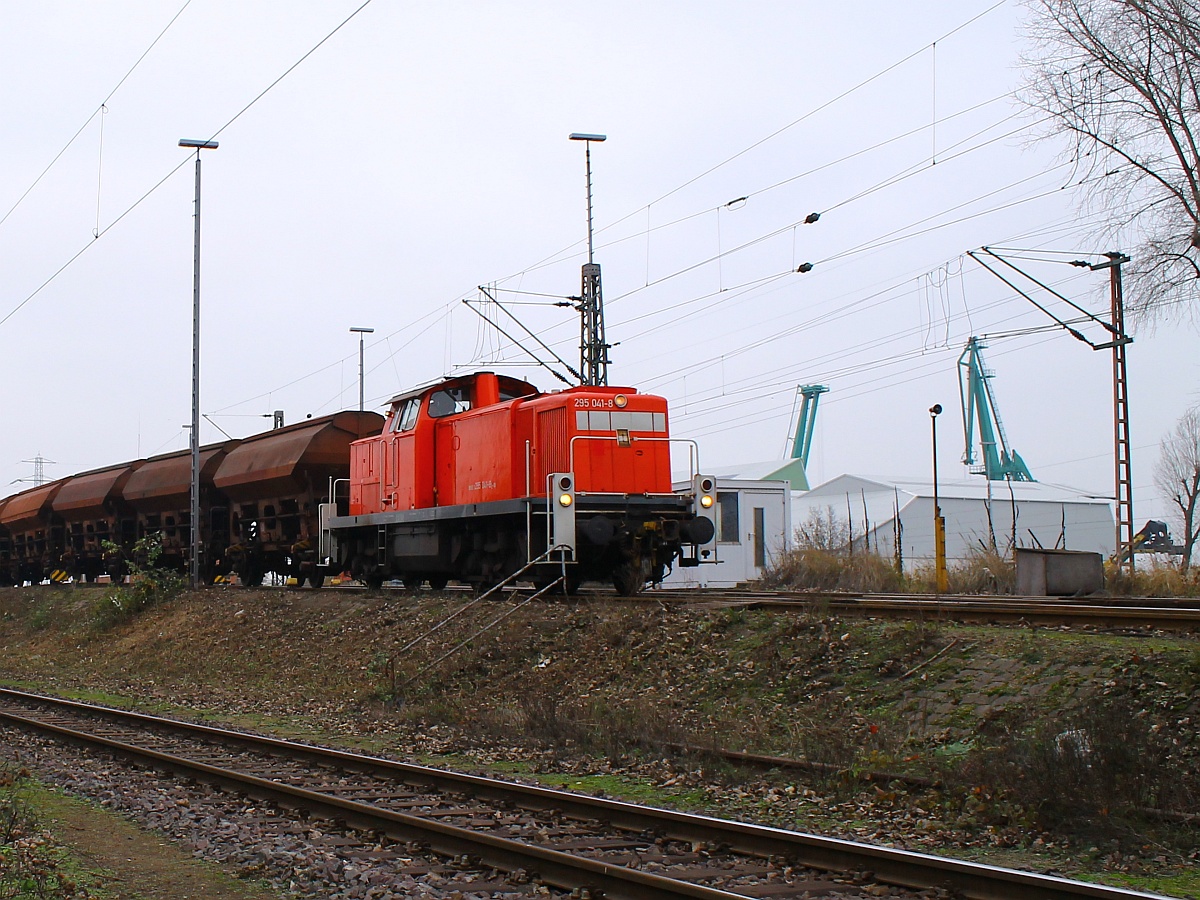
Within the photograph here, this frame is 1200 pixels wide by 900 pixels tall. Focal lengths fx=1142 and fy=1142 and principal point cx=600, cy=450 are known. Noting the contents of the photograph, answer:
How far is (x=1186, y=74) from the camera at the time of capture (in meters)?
17.3

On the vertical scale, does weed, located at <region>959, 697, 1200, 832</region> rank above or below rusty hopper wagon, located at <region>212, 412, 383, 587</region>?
below

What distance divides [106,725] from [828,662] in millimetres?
8327

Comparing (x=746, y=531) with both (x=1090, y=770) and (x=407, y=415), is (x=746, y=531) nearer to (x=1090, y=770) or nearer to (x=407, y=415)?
(x=407, y=415)

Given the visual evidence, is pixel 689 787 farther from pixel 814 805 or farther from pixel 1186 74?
pixel 1186 74

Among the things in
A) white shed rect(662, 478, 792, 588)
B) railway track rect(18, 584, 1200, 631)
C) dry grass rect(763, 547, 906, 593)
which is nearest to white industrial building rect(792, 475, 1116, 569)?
white shed rect(662, 478, 792, 588)

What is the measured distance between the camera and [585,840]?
6.80 m

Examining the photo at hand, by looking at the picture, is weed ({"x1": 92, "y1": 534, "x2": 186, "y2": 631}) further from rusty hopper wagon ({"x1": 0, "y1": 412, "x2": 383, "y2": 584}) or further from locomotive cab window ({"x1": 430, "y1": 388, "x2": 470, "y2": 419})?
locomotive cab window ({"x1": 430, "y1": 388, "x2": 470, "y2": 419})

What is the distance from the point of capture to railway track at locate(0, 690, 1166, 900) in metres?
5.58

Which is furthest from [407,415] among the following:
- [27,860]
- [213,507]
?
[27,860]

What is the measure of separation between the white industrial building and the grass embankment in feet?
97.3

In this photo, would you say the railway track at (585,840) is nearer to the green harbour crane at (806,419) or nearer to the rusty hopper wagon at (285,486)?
the rusty hopper wagon at (285,486)

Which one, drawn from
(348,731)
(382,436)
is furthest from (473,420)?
(348,731)

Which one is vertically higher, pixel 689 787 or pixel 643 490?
pixel 643 490

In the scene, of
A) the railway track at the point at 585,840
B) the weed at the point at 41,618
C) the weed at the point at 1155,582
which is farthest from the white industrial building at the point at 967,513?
the railway track at the point at 585,840
